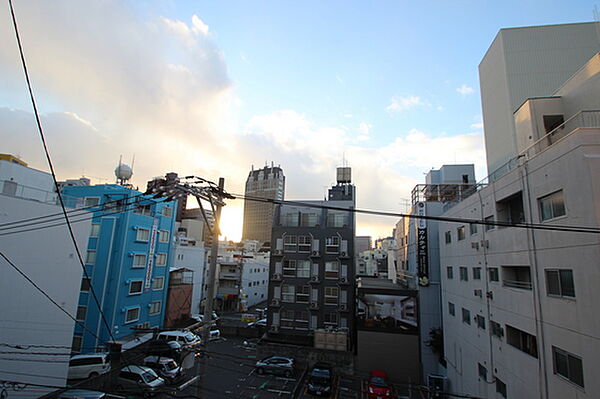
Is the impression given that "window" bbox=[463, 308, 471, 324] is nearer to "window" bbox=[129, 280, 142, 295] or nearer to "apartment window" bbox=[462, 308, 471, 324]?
"apartment window" bbox=[462, 308, 471, 324]

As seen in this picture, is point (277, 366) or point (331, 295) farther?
point (331, 295)

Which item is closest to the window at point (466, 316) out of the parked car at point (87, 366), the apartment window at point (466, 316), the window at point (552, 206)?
the apartment window at point (466, 316)

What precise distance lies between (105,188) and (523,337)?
30.7m

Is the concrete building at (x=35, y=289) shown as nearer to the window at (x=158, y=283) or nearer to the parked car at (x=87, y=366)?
the parked car at (x=87, y=366)

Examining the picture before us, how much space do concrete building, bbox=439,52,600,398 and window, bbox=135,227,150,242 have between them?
25.6 m

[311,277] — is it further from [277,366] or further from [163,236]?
[163,236]

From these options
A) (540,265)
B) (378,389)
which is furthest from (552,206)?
(378,389)

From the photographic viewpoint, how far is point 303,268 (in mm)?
28172

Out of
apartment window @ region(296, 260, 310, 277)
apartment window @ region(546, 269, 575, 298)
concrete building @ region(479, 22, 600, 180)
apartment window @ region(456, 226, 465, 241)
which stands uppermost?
concrete building @ region(479, 22, 600, 180)

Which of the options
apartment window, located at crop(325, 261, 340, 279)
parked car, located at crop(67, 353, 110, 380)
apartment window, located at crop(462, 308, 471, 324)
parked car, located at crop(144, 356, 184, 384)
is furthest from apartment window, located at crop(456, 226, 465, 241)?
parked car, located at crop(67, 353, 110, 380)

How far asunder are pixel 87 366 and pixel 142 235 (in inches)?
415

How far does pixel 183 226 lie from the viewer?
66.2 meters

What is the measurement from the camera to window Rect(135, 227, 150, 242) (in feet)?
84.6

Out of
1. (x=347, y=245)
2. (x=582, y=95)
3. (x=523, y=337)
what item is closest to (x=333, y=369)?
(x=347, y=245)
